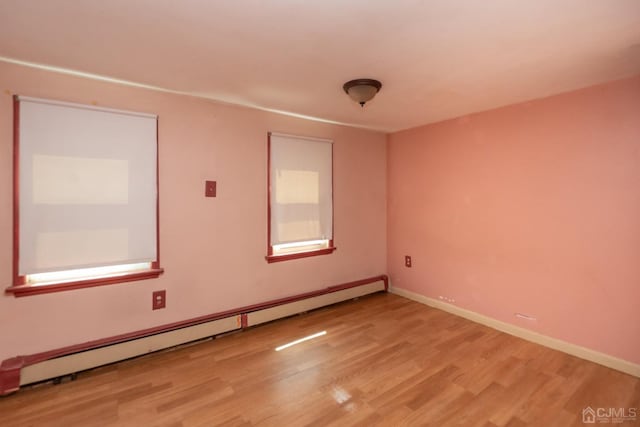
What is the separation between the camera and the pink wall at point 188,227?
203 cm

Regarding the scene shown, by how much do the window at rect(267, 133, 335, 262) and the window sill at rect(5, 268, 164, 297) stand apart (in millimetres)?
1070

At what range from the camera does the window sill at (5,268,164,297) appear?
2008 millimetres

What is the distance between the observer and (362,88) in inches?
88.1

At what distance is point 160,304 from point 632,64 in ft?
12.6

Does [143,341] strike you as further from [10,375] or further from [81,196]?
[81,196]

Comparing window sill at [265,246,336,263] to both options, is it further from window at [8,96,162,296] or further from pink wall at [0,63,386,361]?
window at [8,96,162,296]

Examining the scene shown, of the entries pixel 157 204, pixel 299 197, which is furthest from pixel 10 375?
pixel 299 197

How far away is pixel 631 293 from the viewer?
2.21 metres

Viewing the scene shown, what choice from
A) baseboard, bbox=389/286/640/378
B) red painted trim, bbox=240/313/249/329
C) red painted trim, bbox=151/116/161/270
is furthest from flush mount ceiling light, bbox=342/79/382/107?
baseboard, bbox=389/286/640/378

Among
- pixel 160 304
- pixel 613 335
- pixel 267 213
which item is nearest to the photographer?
pixel 613 335

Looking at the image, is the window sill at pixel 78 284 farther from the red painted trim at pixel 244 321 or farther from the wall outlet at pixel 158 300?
the red painted trim at pixel 244 321

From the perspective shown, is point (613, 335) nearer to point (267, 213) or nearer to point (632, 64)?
point (632, 64)

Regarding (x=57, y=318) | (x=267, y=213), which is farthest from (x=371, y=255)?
(x=57, y=318)

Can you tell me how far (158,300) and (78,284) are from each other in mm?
556
